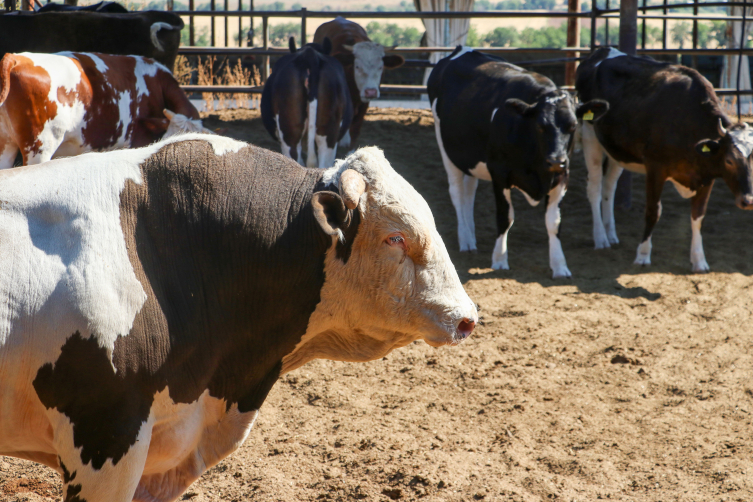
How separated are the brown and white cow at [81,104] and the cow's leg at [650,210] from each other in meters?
4.19

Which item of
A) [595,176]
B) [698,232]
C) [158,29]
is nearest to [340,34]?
[158,29]

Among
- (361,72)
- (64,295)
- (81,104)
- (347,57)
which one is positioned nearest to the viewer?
(64,295)

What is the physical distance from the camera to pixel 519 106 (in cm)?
603

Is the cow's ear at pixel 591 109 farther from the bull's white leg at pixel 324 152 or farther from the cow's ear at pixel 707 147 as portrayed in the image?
the bull's white leg at pixel 324 152

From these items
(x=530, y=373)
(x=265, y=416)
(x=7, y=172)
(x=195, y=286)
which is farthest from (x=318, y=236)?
(x=530, y=373)

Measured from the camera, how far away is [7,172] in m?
1.92

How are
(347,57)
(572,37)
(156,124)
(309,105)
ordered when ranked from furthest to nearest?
(572,37) → (347,57) → (309,105) → (156,124)

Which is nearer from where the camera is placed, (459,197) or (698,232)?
(698,232)

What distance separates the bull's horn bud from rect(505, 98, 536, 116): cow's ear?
4.23 m

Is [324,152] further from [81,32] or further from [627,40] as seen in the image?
[627,40]

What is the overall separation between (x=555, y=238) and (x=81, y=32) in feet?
16.0

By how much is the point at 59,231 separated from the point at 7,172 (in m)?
0.31

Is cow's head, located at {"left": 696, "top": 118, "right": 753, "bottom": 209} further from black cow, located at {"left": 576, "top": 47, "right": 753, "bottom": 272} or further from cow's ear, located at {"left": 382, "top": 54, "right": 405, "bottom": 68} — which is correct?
cow's ear, located at {"left": 382, "top": 54, "right": 405, "bottom": 68}

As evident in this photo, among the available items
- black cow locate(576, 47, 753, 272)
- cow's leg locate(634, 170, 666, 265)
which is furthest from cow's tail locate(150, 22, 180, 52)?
cow's leg locate(634, 170, 666, 265)
